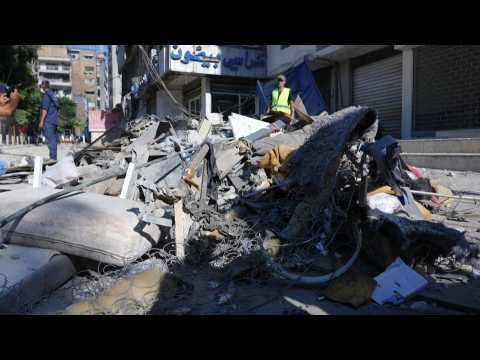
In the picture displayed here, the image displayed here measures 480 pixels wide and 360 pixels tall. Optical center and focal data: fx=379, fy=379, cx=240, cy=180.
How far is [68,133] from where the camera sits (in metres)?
46.5

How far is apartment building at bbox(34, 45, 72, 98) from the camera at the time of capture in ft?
236

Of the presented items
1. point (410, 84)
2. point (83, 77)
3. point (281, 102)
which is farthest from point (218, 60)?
point (83, 77)

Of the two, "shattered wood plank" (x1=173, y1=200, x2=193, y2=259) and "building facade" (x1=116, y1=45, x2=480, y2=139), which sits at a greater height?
"building facade" (x1=116, y1=45, x2=480, y2=139)

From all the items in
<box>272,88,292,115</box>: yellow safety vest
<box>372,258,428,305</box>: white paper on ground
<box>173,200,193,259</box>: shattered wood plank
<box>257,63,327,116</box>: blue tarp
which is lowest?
<box>372,258,428,305</box>: white paper on ground

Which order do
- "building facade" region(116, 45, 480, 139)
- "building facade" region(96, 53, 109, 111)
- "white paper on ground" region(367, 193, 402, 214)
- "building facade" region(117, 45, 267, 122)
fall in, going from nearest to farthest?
"white paper on ground" region(367, 193, 402, 214)
"building facade" region(116, 45, 480, 139)
"building facade" region(117, 45, 267, 122)
"building facade" region(96, 53, 109, 111)

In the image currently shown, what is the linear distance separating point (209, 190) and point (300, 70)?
27.5 feet

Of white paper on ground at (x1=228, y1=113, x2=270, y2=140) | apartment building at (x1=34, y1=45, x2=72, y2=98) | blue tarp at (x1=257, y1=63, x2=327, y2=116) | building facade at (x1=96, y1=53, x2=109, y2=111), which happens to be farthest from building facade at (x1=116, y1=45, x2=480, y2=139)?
apartment building at (x1=34, y1=45, x2=72, y2=98)

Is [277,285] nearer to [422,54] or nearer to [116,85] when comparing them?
[422,54]

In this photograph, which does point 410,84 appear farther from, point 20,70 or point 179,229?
point 20,70

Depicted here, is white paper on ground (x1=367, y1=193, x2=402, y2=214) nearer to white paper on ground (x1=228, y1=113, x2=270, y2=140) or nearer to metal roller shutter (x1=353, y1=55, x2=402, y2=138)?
white paper on ground (x1=228, y1=113, x2=270, y2=140)

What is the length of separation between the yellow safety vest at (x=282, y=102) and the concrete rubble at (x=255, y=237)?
3.63m

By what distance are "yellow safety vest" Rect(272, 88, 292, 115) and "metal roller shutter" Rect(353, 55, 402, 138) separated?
3.23 m

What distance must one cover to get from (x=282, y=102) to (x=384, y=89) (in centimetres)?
421

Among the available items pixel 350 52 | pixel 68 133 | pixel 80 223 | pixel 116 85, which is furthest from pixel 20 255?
pixel 68 133
